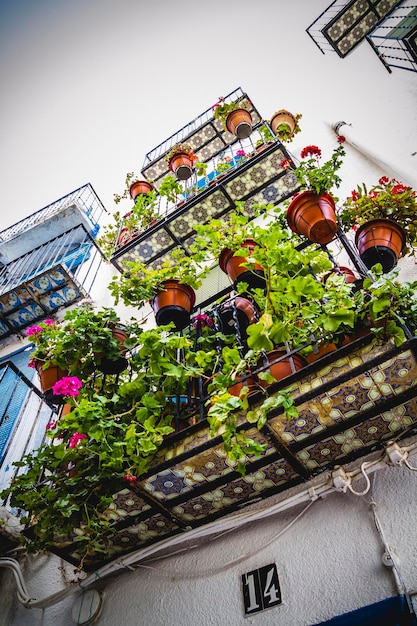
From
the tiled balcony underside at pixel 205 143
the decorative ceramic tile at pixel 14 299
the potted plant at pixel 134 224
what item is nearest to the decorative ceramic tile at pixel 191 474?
the potted plant at pixel 134 224

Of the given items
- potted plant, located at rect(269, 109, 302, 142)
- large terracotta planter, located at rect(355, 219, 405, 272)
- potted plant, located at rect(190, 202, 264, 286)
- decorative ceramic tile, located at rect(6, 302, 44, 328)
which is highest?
potted plant, located at rect(269, 109, 302, 142)

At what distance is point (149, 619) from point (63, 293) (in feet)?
19.1

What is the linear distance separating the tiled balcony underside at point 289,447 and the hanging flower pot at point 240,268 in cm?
139

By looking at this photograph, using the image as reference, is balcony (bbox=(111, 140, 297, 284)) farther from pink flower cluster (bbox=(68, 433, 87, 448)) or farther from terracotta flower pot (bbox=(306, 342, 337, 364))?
pink flower cluster (bbox=(68, 433, 87, 448))

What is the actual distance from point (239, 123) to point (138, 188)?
246 cm

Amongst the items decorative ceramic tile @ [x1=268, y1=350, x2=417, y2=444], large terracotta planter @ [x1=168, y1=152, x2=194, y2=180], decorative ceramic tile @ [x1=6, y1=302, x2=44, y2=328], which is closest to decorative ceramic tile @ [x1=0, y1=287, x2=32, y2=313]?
decorative ceramic tile @ [x1=6, y1=302, x2=44, y2=328]

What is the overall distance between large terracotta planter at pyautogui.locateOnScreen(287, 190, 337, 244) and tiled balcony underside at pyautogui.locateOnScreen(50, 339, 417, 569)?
1.64 meters

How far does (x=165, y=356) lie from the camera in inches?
130

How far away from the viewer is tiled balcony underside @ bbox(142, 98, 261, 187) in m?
10.1

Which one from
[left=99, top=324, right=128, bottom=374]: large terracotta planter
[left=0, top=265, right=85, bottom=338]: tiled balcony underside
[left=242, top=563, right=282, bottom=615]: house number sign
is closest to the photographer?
[left=242, top=563, right=282, bottom=615]: house number sign

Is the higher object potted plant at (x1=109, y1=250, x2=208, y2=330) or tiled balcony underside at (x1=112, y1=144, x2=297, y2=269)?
tiled balcony underside at (x1=112, y1=144, x2=297, y2=269)

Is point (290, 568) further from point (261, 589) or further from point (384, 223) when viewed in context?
point (384, 223)

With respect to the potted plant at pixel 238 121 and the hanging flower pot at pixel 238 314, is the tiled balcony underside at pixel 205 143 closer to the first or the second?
the potted plant at pixel 238 121

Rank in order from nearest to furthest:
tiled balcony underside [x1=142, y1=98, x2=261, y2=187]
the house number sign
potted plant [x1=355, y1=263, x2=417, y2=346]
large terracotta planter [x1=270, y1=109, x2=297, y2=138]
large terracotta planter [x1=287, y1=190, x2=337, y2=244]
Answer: potted plant [x1=355, y1=263, x2=417, y2=346]
the house number sign
large terracotta planter [x1=287, y1=190, x2=337, y2=244]
large terracotta planter [x1=270, y1=109, x2=297, y2=138]
tiled balcony underside [x1=142, y1=98, x2=261, y2=187]
